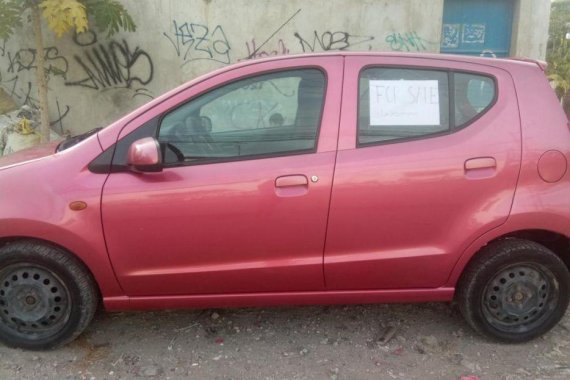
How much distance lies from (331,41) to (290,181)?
505cm

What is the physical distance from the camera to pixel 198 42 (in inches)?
282

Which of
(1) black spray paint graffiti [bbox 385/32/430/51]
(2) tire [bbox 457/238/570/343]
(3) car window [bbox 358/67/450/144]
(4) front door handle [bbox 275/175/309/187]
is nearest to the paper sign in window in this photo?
(3) car window [bbox 358/67/450/144]

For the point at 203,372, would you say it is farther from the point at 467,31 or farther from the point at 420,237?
the point at 467,31

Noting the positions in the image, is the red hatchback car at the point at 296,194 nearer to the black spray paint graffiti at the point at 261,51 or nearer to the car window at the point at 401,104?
the car window at the point at 401,104

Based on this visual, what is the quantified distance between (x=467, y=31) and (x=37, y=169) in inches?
267

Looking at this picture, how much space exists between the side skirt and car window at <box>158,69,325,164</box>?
76 centimetres

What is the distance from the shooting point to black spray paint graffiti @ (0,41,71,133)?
7.08 meters

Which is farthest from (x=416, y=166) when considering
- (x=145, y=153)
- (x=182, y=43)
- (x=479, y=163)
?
(x=182, y=43)

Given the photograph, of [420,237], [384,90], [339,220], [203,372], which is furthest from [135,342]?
[384,90]

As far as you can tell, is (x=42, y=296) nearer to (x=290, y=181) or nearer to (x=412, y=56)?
(x=290, y=181)

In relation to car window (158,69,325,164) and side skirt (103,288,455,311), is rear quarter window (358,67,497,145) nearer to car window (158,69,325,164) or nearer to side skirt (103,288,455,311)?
car window (158,69,325,164)

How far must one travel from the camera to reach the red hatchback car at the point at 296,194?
268 centimetres

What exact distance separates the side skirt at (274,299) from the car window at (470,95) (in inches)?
38.0

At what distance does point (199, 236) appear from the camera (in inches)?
107
